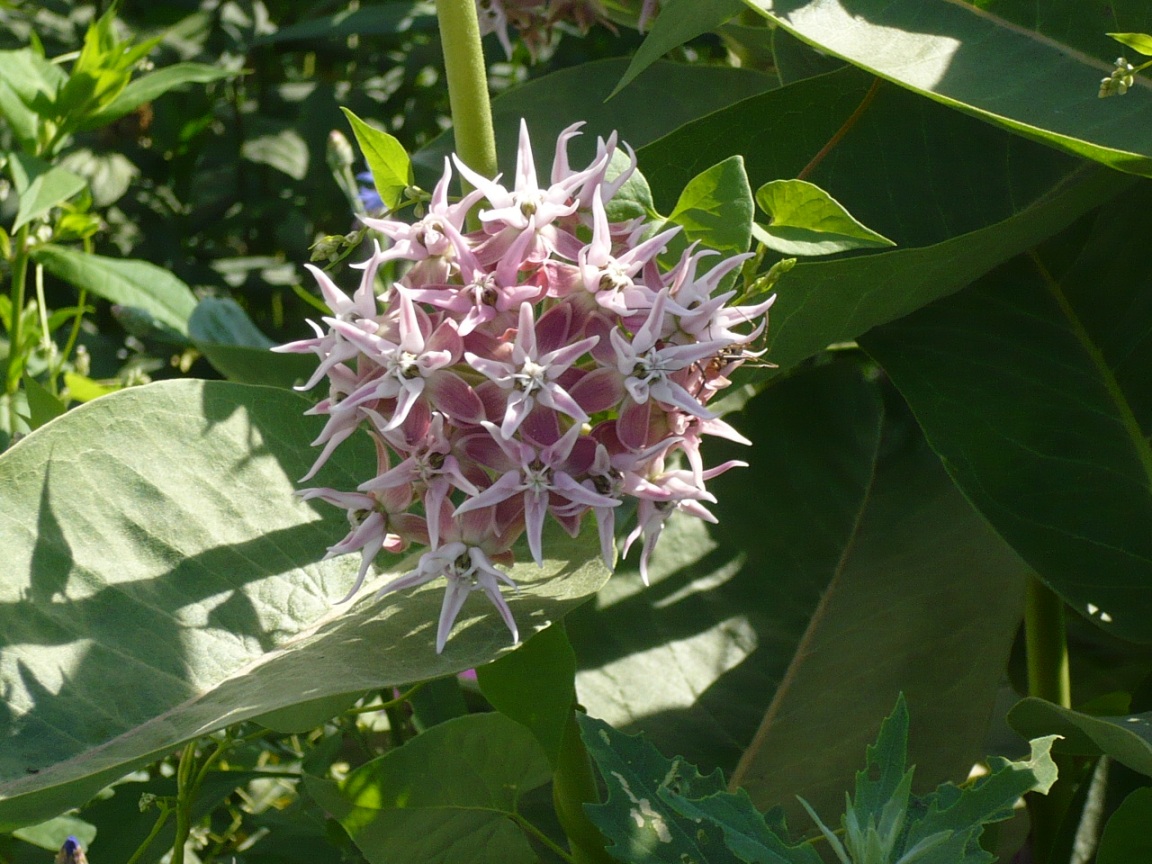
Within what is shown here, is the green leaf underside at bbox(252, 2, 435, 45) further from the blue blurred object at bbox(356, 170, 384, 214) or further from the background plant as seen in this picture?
A: the background plant

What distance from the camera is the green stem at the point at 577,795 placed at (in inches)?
22.3

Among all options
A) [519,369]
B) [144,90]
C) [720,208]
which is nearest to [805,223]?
[720,208]

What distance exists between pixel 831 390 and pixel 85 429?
0.45 meters

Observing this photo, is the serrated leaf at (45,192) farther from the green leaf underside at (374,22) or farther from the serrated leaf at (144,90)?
the green leaf underside at (374,22)

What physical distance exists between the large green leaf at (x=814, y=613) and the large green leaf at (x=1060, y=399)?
2.5 inches

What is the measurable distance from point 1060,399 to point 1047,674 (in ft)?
0.53

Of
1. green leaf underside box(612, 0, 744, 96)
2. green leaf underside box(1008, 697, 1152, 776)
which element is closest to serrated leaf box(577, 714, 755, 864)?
green leaf underside box(1008, 697, 1152, 776)

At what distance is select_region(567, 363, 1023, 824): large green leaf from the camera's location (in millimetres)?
707

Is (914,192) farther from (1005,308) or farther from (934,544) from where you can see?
(934,544)

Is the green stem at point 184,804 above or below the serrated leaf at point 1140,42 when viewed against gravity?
below

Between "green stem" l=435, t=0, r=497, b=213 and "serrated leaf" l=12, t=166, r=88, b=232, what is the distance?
47cm

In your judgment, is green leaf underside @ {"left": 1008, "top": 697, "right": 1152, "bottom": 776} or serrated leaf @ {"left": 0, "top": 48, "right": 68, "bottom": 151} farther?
serrated leaf @ {"left": 0, "top": 48, "right": 68, "bottom": 151}

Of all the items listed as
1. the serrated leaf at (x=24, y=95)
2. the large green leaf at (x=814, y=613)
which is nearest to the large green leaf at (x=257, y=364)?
the large green leaf at (x=814, y=613)

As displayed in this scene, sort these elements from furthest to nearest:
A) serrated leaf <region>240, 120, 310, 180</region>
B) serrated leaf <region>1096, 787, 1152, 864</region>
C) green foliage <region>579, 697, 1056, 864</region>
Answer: serrated leaf <region>240, 120, 310, 180</region> → serrated leaf <region>1096, 787, 1152, 864</region> → green foliage <region>579, 697, 1056, 864</region>
